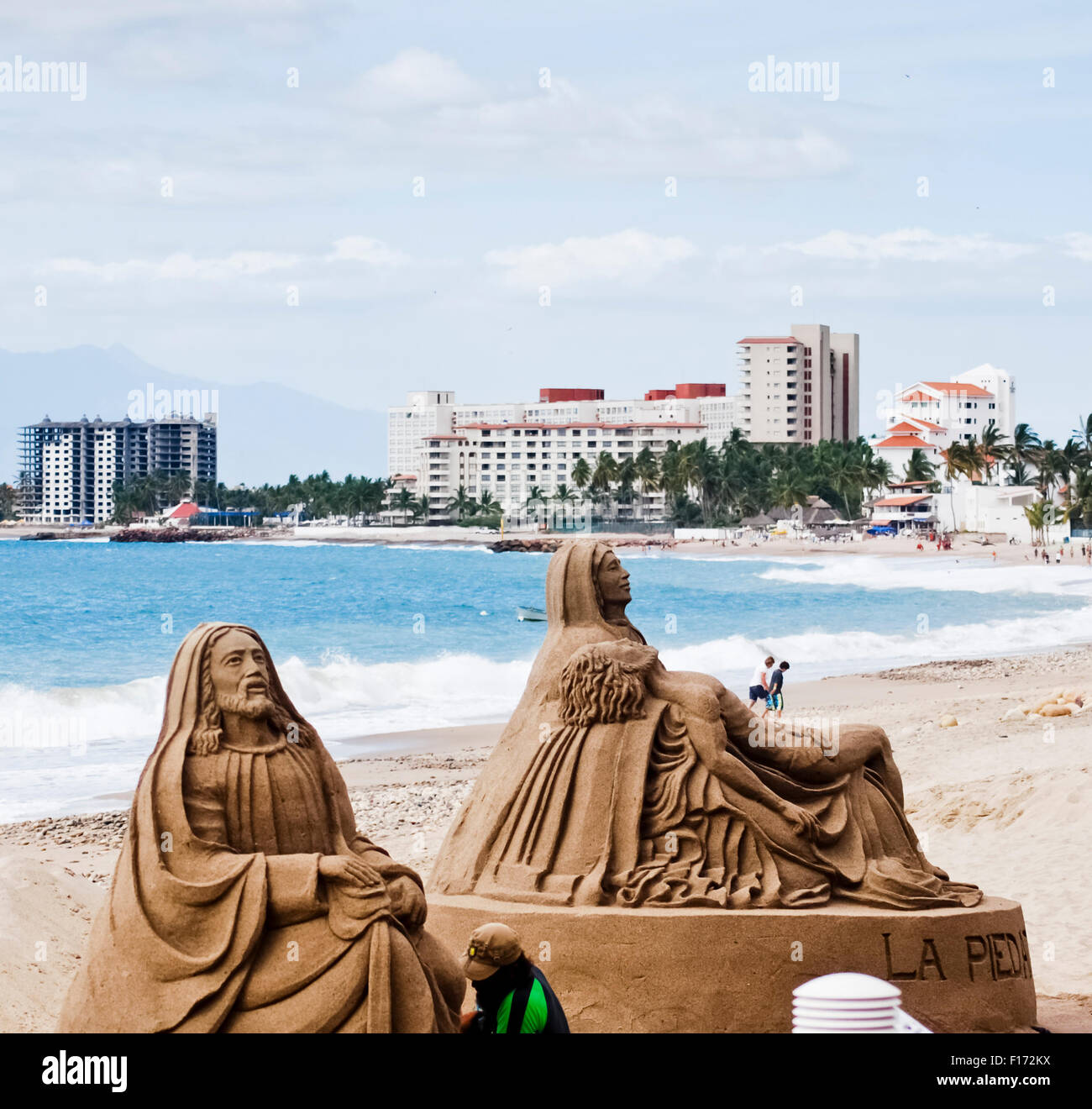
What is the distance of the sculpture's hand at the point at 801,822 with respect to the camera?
317 inches

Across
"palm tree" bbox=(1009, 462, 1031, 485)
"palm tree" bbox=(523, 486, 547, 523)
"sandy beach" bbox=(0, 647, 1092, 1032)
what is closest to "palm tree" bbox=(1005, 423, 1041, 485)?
"palm tree" bbox=(1009, 462, 1031, 485)

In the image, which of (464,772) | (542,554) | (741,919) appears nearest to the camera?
(741,919)

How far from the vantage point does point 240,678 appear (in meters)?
5.92

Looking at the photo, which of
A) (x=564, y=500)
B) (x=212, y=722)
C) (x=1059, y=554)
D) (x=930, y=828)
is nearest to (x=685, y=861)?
(x=212, y=722)

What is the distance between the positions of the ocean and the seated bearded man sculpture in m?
13.6

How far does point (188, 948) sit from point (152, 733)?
22.3m

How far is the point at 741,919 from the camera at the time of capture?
759 centimetres

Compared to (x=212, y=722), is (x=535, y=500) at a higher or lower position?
higher

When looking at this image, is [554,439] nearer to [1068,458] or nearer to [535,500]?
[535,500]

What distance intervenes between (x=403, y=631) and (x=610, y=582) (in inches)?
1666

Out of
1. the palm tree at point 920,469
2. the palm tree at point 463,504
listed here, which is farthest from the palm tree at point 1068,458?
the palm tree at point 463,504
